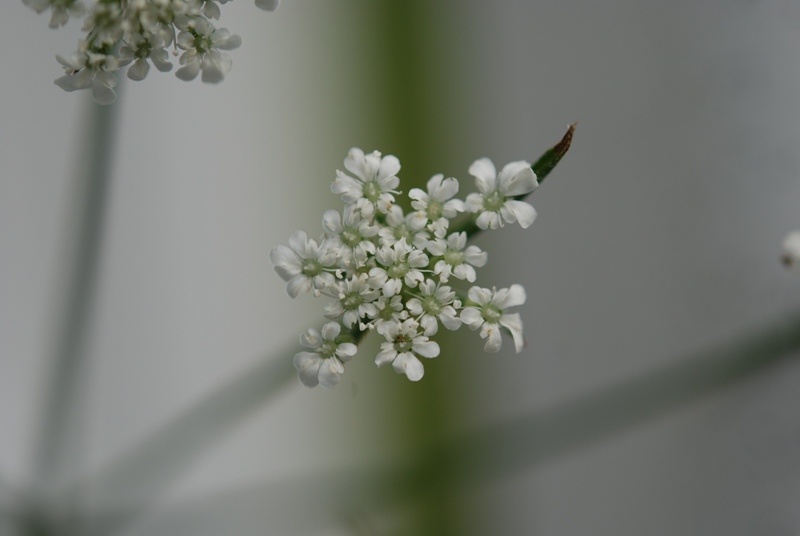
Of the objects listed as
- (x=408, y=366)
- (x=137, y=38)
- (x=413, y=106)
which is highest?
(x=413, y=106)

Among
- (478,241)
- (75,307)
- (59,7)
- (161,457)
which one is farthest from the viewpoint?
(478,241)

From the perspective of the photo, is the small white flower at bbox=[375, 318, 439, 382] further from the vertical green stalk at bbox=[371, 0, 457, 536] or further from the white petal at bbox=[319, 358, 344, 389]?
the vertical green stalk at bbox=[371, 0, 457, 536]

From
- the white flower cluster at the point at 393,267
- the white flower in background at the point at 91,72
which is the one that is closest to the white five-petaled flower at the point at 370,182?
A: the white flower cluster at the point at 393,267

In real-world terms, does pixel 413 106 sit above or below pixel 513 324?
above

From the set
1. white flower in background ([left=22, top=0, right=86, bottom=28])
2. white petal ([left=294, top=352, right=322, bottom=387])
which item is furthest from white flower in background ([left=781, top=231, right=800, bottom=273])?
white flower in background ([left=22, top=0, right=86, bottom=28])

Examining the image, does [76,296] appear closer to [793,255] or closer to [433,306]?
[433,306]

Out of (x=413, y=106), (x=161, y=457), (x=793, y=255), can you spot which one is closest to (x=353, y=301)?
(x=793, y=255)

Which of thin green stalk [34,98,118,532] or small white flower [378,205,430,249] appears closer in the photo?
Result: small white flower [378,205,430,249]
